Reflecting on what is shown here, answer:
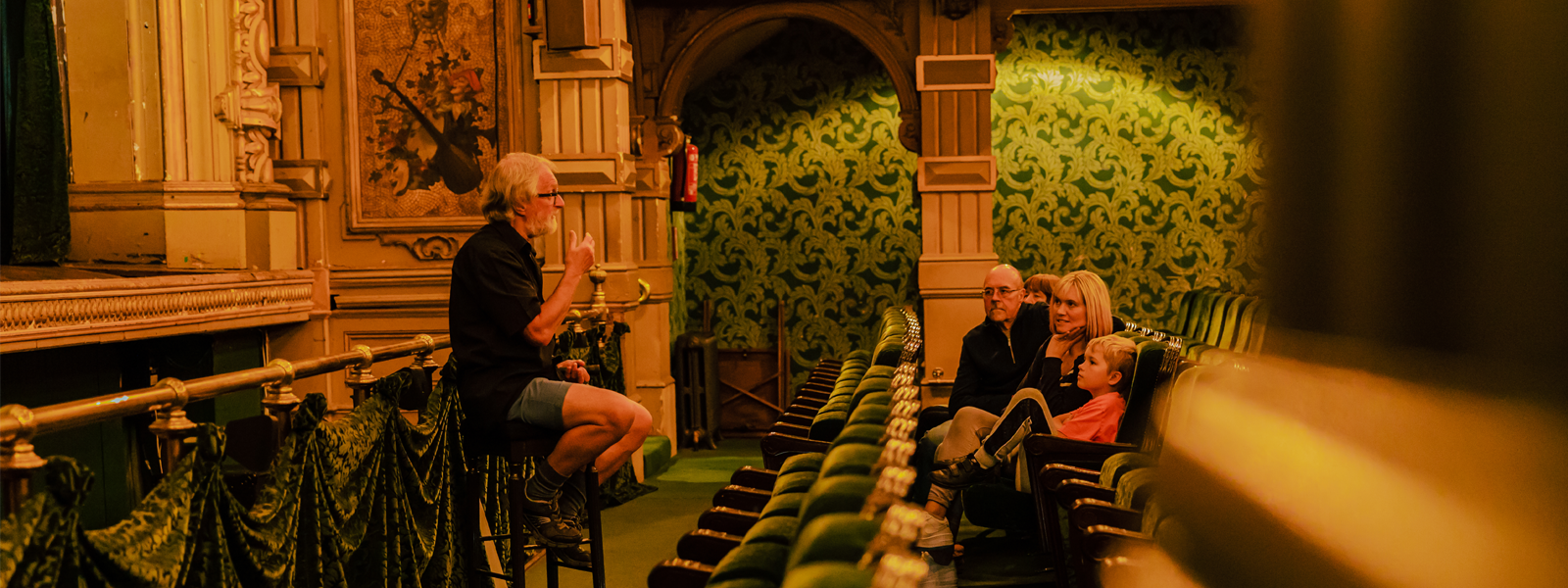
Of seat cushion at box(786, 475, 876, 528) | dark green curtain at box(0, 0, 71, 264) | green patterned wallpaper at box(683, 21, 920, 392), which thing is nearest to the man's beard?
seat cushion at box(786, 475, 876, 528)

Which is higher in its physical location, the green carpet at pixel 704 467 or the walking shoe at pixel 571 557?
the walking shoe at pixel 571 557

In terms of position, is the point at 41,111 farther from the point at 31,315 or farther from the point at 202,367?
the point at 31,315

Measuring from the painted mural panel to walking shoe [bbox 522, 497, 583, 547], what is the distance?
9.63 feet

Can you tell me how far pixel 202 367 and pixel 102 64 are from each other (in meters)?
1.36

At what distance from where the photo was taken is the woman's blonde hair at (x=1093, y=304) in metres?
3.95

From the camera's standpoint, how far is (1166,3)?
260 inches

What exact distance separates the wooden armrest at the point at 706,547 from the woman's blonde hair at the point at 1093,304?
222cm

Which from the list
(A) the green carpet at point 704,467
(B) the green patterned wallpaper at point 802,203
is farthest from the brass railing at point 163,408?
(B) the green patterned wallpaper at point 802,203

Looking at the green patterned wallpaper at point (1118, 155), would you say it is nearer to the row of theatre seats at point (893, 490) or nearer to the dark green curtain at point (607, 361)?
the row of theatre seats at point (893, 490)

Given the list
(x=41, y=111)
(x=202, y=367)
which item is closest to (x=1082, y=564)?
(x=202, y=367)

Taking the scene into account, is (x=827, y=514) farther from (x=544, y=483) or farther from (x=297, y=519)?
(x=544, y=483)

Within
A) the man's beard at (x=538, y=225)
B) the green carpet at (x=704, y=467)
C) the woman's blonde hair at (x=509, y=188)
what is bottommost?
the green carpet at (x=704, y=467)

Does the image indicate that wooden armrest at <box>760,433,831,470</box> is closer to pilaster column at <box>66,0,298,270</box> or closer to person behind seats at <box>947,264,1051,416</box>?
person behind seats at <box>947,264,1051,416</box>

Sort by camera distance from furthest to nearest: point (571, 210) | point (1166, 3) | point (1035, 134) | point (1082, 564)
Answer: point (1035, 134)
point (1166, 3)
point (571, 210)
point (1082, 564)
